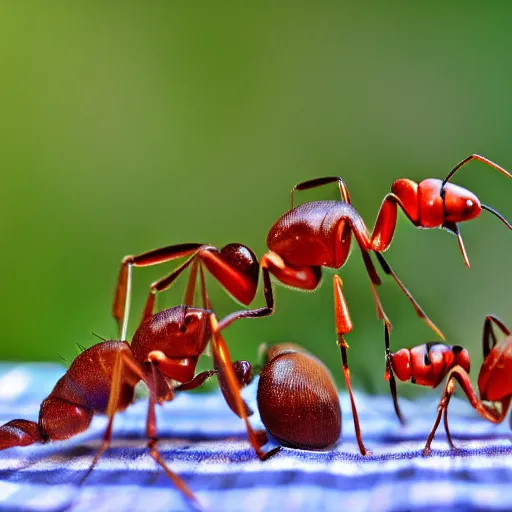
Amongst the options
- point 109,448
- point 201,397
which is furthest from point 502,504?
point 201,397

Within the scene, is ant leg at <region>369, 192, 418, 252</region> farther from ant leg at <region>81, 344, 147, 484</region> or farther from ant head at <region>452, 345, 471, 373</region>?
ant leg at <region>81, 344, 147, 484</region>

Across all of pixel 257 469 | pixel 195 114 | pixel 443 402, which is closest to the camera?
pixel 257 469

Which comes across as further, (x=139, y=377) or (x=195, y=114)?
(x=195, y=114)

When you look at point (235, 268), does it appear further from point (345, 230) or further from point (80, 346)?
point (80, 346)

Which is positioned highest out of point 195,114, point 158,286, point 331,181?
point 195,114

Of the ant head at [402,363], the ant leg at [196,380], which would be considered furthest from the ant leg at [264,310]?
the ant head at [402,363]

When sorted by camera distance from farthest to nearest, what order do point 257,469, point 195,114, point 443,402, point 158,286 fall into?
1. point 195,114
2. point 158,286
3. point 443,402
4. point 257,469

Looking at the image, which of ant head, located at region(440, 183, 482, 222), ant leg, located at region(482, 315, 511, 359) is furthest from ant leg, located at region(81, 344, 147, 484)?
ant leg, located at region(482, 315, 511, 359)

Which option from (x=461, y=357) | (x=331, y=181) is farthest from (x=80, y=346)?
(x=461, y=357)

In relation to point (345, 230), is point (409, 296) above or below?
below
